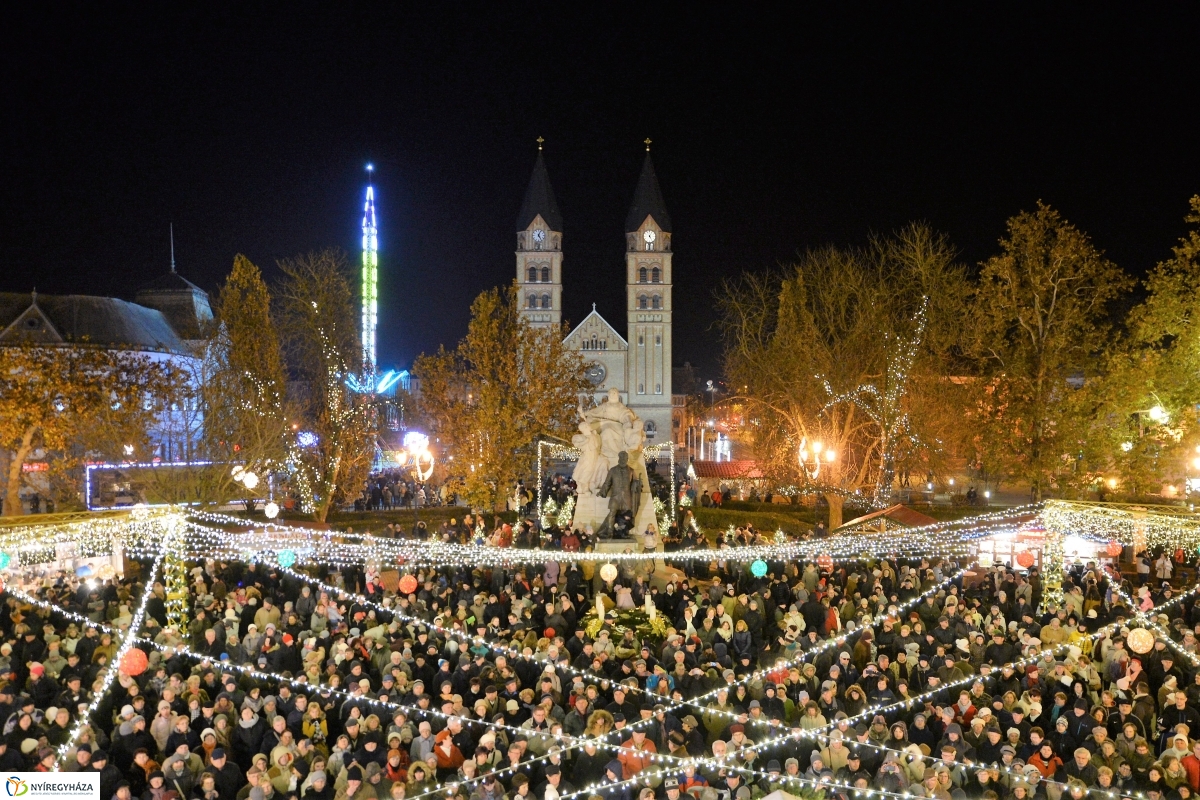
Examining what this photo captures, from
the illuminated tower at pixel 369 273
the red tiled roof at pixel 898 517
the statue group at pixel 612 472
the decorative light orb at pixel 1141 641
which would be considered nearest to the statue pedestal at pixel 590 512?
the statue group at pixel 612 472

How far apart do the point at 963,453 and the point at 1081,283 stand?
6.63 metres

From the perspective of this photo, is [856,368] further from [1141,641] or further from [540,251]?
[540,251]

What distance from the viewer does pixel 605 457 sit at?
60.1 ft

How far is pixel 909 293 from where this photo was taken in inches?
1184

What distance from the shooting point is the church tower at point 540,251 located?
65.9 m

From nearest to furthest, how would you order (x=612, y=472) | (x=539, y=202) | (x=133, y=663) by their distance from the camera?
(x=133, y=663)
(x=612, y=472)
(x=539, y=202)

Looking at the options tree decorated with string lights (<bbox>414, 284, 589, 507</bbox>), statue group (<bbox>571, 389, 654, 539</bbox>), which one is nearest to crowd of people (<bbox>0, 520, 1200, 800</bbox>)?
statue group (<bbox>571, 389, 654, 539</bbox>)

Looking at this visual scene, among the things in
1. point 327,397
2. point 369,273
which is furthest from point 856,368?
point 369,273

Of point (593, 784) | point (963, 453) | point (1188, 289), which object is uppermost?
point (1188, 289)

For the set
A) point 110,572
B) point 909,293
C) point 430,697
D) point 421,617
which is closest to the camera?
point 430,697

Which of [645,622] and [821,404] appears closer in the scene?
[645,622]

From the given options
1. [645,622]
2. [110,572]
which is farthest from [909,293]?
[110,572]

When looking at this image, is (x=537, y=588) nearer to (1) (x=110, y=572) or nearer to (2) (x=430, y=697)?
(2) (x=430, y=697)

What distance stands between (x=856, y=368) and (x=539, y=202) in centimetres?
4161
